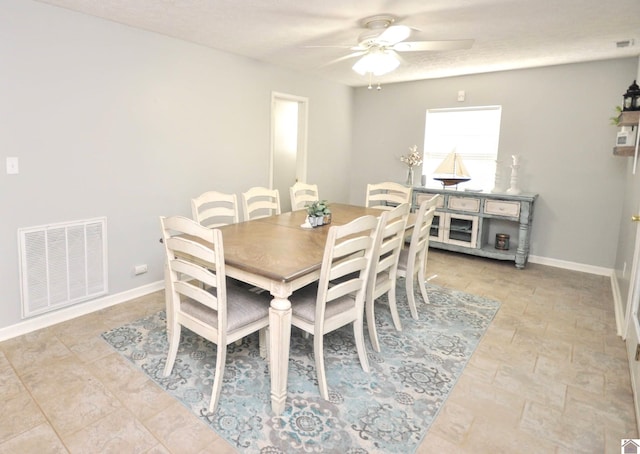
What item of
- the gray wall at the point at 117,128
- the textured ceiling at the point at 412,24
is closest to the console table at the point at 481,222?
the textured ceiling at the point at 412,24

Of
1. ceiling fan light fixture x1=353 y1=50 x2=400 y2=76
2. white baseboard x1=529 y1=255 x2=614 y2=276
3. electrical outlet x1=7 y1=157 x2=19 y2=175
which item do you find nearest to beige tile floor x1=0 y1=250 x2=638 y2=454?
electrical outlet x1=7 y1=157 x2=19 y2=175

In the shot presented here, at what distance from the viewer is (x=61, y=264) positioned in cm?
286

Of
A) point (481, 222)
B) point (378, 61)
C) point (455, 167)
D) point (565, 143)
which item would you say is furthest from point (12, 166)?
point (565, 143)

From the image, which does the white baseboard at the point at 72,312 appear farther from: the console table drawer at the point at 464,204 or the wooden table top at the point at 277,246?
the console table drawer at the point at 464,204

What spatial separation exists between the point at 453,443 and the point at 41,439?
1.93m

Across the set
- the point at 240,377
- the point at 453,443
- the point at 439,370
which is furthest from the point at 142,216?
the point at 453,443

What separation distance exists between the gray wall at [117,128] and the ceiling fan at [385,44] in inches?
66.1

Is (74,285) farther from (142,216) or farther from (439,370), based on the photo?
(439,370)

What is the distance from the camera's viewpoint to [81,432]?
1.80 meters

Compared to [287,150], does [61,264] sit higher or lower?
lower

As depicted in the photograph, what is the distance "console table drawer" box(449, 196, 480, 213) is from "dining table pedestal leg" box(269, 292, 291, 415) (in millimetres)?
3486

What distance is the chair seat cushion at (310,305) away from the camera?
6.97 ft

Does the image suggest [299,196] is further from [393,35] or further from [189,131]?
[393,35]

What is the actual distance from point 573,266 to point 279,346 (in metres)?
4.11
